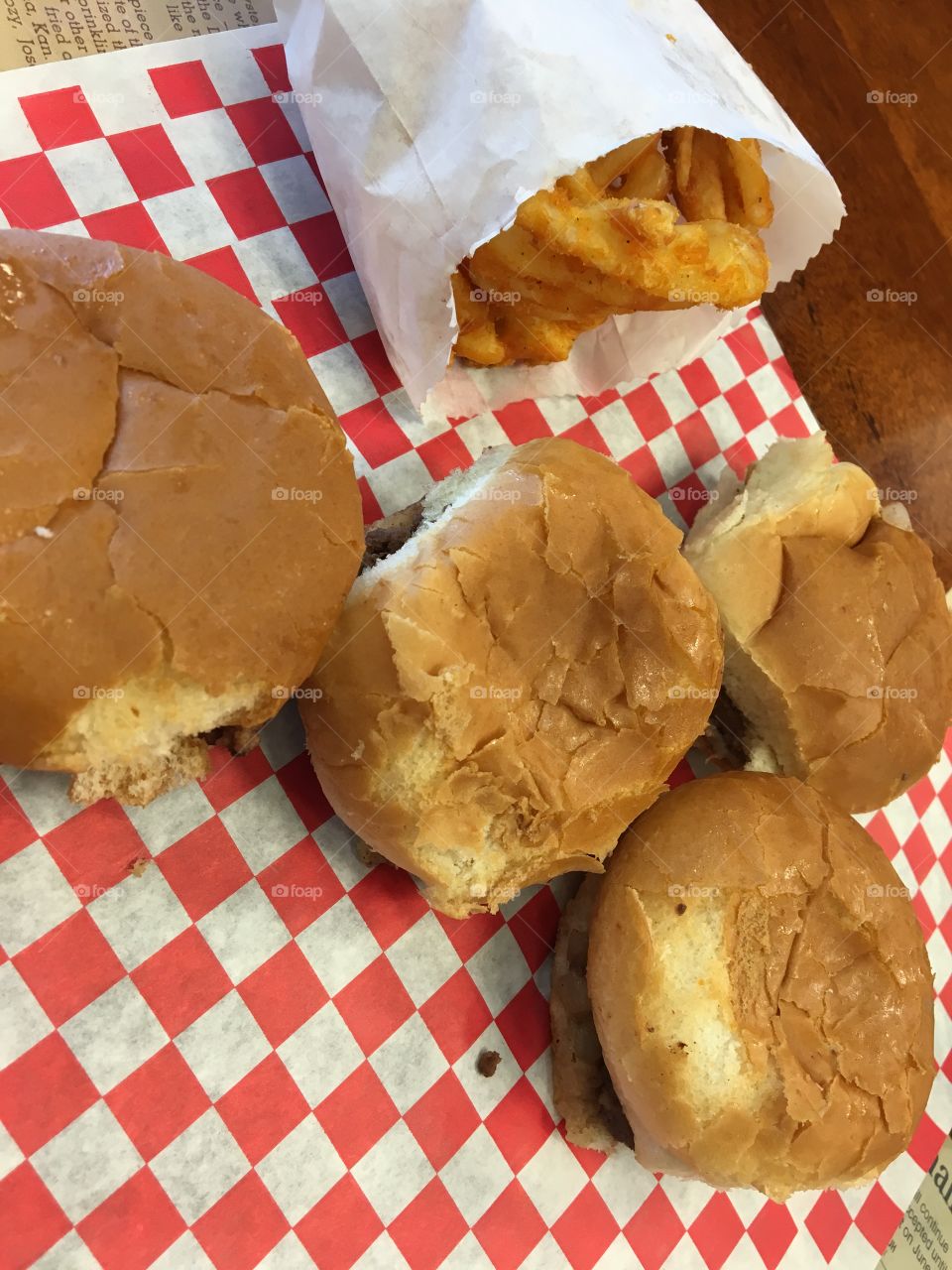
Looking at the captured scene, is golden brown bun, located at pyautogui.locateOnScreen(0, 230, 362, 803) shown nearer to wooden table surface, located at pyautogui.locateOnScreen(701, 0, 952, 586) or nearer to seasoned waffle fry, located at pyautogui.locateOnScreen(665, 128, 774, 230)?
seasoned waffle fry, located at pyautogui.locateOnScreen(665, 128, 774, 230)

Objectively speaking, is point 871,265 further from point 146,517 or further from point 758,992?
point 146,517

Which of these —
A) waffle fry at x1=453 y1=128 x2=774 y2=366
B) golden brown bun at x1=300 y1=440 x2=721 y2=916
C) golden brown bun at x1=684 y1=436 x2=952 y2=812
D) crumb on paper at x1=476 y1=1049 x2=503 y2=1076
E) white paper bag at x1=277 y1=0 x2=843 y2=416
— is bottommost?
crumb on paper at x1=476 y1=1049 x2=503 y2=1076

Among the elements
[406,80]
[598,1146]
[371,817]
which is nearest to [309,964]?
[371,817]

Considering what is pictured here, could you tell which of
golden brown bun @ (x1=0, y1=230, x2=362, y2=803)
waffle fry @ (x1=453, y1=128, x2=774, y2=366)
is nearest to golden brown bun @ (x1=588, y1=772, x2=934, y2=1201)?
golden brown bun @ (x1=0, y1=230, x2=362, y2=803)

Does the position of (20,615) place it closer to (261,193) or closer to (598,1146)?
Result: (261,193)

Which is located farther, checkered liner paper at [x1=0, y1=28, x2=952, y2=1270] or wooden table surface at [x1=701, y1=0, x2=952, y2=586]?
wooden table surface at [x1=701, y1=0, x2=952, y2=586]

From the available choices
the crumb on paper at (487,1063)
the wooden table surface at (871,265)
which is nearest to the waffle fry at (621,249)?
the wooden table surface at (871,265)
